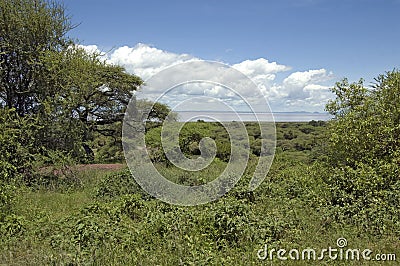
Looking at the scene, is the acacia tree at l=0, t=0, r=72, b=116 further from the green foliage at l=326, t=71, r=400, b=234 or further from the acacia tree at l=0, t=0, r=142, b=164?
the green foliage at l=326, t=71, r=400, b=234

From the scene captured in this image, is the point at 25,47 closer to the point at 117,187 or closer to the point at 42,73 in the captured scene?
the point at 42,73

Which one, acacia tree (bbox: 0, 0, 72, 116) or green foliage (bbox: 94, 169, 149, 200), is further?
acacia tree (bbox: 0, 0, 72, 116)

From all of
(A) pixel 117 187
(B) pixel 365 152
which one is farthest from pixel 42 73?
(B) pixel 365 152

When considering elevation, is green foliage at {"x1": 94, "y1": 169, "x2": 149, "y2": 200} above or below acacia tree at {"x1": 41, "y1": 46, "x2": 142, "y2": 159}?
below

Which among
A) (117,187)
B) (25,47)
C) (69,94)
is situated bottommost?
(117,187)

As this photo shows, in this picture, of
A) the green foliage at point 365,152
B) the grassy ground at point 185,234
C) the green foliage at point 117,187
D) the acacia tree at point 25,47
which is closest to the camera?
the grassy ground at point 185,234

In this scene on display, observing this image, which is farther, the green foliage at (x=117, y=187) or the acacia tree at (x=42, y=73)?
the acacia tree at (x=42, y=73)

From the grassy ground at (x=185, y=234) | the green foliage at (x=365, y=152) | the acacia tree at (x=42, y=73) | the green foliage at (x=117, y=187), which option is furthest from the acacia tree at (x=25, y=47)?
the green foliage at (x=365, y=152)

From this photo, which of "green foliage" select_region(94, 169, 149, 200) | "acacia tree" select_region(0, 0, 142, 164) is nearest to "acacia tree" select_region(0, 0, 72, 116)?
"acacia tree" select_region(0, 0, 142, 164)

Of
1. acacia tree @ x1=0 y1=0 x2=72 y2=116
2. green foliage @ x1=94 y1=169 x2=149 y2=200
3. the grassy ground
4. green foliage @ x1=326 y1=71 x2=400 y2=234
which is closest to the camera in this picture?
the grassy ground

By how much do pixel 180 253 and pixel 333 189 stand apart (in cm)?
350

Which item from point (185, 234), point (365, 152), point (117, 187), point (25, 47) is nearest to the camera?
point (185, 234)

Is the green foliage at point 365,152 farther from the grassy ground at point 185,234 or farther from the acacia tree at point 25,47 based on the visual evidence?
the acacia tree at point 25,47

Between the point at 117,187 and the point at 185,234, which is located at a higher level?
the point at 117,187
